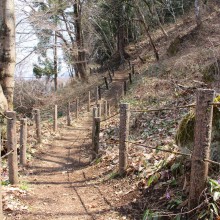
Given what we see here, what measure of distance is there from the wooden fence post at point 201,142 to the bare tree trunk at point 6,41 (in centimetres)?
621

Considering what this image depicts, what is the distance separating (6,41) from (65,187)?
14.8ft

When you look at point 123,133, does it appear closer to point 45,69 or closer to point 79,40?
point 79,40

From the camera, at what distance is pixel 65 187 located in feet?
18.2

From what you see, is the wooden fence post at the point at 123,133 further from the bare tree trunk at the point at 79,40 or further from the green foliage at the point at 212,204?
the bare tree trunk at the point at 79,40

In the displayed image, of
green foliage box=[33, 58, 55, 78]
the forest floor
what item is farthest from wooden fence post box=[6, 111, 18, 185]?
green foliage box=[33, 58, 55, 78]

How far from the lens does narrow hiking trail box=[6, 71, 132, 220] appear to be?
4277 millimetres

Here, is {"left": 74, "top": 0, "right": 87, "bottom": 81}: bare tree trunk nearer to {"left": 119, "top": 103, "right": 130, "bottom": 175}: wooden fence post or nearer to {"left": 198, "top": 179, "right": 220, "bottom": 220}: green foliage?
{"left": 119, "top": 103, "right": 130, "bottom": 175}: wooden fence post

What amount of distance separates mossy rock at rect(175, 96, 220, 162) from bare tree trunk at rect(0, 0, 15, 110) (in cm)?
552

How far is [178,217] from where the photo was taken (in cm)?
337

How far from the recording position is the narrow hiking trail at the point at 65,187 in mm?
4277

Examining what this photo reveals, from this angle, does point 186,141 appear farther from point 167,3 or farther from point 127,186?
point 167,3

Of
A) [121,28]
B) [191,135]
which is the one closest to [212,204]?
[191,135]

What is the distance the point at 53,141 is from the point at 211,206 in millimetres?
7777

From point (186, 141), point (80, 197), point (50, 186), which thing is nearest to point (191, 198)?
point (186, 141)
